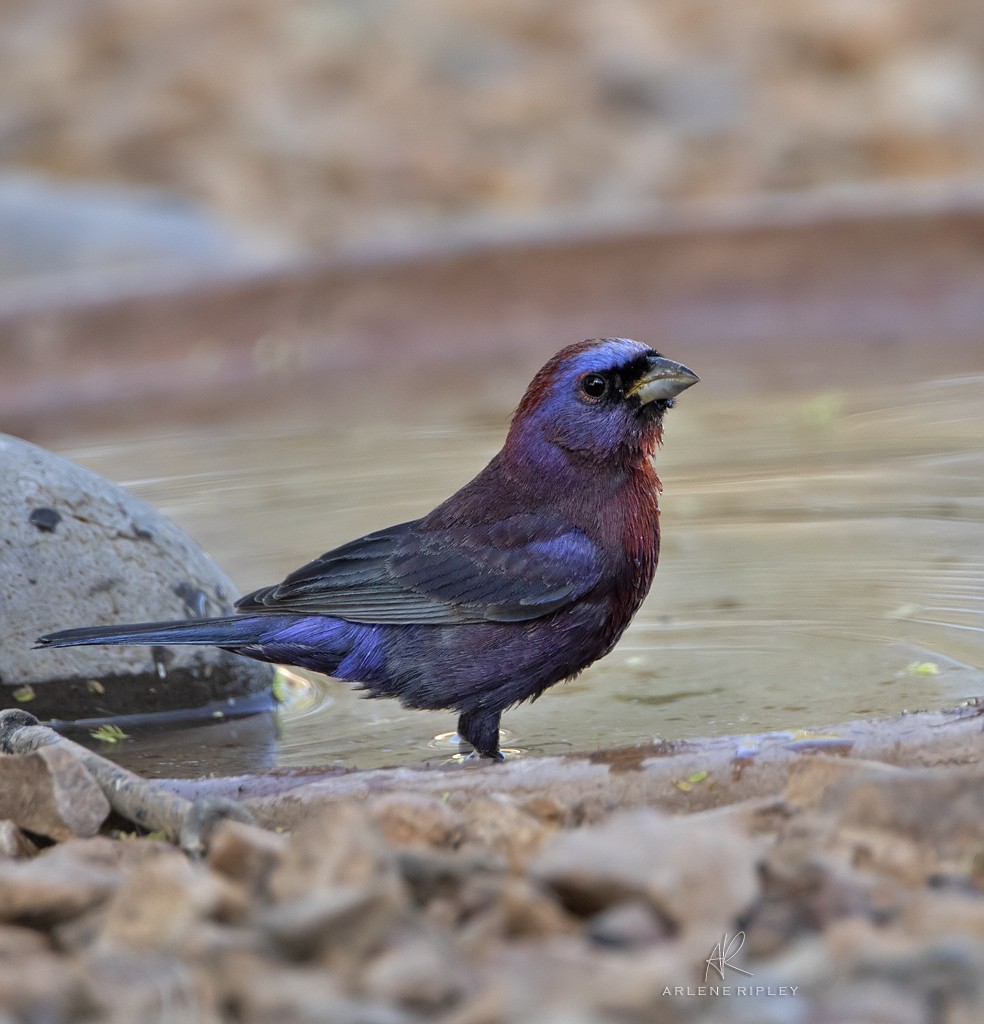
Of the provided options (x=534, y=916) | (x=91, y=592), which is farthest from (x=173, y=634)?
(x=534, y=916)

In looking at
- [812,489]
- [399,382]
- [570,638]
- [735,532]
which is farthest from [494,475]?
[399,382]

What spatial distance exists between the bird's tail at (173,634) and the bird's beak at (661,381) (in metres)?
0.86

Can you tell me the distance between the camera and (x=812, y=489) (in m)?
4.72

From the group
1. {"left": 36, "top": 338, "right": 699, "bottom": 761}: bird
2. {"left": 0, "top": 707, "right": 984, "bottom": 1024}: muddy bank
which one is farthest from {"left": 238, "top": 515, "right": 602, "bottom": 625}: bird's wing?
{"left": 0, "top": 707, "right": 984, "bottom": 1024}: muddy bank

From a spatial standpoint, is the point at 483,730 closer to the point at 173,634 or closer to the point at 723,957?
the point at 173,634

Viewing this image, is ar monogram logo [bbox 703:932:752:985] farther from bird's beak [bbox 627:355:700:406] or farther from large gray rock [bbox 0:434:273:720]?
large gray rock [bbox 0:434:273:720]

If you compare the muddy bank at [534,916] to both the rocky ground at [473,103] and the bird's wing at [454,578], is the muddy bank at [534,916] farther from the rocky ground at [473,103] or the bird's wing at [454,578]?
the rocky ground at [473,103]

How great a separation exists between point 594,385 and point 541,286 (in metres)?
3.12

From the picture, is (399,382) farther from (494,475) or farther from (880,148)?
(880,148)

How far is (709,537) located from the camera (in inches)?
173

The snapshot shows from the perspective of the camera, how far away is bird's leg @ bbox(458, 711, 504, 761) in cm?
325

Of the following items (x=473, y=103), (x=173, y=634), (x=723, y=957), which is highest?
(x=473, y=103)

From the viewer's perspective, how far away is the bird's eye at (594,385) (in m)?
3.34

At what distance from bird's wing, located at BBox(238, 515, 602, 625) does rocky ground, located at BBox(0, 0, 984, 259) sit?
540 centimetres
